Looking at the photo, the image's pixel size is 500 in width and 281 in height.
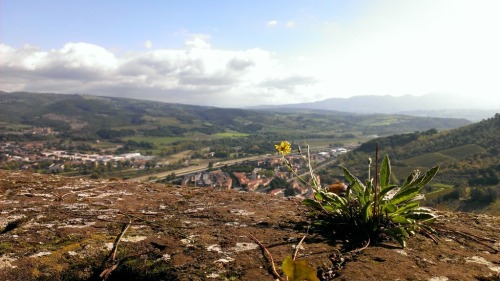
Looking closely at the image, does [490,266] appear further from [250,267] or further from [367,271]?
[250,267]

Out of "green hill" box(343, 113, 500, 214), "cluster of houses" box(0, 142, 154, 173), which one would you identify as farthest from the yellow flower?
"cluster of houses" box(0, 142, 154, 173)

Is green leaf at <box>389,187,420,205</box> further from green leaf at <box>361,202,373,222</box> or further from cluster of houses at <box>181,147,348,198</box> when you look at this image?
cluster of houses at <box>181,147,348,198</box>

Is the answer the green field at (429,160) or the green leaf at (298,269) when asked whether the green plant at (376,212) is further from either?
the green field at (429,160)

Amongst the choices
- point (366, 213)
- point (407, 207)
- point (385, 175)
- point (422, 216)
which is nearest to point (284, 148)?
point (385, 175)

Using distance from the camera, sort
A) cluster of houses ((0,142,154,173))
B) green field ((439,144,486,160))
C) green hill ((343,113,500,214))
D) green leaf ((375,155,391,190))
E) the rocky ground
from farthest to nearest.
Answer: cluster of houses ((0,142,154,173)), green field ((439,144,486,160)), green hill ((343,113,500,214)), green leaf ((375,155,391,190)), the rocky ground

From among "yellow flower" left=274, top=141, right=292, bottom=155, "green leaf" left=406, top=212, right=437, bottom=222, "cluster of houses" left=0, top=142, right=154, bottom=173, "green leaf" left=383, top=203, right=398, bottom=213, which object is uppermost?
"yellow flower" left=274, top=141, right=292, bottom=155
